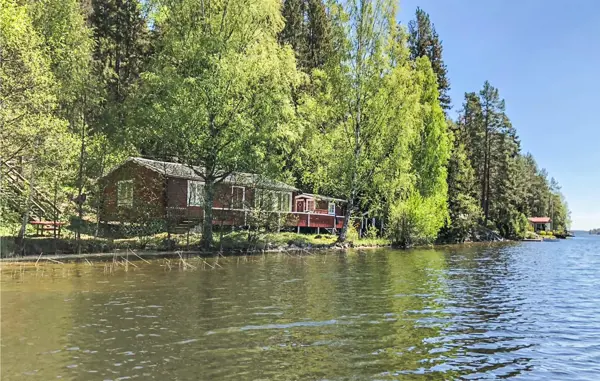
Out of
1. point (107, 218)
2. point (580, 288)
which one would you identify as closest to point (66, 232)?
point (107, 218)

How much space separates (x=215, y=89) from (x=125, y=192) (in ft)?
32.2

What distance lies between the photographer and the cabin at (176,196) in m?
27.7

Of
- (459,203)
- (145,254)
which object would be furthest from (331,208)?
(145,254)

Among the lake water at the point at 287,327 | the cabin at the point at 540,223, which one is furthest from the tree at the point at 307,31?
the cabin at the point at 540,223

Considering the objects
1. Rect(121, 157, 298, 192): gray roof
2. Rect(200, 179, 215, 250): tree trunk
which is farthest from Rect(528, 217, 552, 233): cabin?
Rect(200, 179, 215, 250): tree trunk

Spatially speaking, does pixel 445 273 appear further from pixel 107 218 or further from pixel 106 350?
pixel 107 218

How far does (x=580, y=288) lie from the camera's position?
17.5 m

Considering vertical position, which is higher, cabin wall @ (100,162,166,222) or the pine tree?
the pine tree

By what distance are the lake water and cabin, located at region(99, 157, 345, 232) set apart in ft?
32.5

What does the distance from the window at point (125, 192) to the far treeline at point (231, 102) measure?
1.89 m

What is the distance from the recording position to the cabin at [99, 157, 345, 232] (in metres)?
27.7

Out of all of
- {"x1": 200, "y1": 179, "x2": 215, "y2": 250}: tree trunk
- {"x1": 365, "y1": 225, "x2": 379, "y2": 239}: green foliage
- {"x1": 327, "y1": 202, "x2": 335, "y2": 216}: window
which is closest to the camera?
{"x1": 200, "y1": 179, "x2": 215, "y2": 250}: tree trunk

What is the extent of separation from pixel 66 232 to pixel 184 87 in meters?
10.5

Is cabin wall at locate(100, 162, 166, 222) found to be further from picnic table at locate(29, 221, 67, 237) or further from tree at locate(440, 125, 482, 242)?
tree at locate(440, 125, 482, 242)
